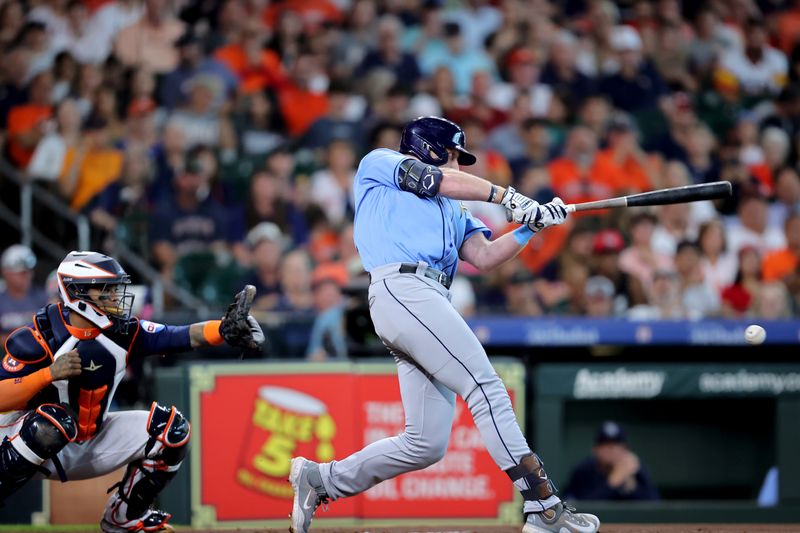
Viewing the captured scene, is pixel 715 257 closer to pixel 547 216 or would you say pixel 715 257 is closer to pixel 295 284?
pixel 295 284

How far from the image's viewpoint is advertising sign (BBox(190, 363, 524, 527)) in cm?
683

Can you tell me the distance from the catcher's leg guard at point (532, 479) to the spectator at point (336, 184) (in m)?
5.27

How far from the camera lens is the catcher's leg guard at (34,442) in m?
4.90

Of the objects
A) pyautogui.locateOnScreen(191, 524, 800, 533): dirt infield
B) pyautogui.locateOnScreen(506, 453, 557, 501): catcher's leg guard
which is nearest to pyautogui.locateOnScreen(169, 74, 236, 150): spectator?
pyautogui.locateOnScreen(191, 524, 800, 533): dirt infield

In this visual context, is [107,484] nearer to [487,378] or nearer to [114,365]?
[114,365]

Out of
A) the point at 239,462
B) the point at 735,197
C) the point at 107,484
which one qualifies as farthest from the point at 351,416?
the point at 735,197

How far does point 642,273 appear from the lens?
30.4 ft

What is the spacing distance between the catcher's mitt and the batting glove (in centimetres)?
124

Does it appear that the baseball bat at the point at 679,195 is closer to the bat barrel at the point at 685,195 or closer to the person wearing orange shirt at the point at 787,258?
the bat barrel at the point at 685,195

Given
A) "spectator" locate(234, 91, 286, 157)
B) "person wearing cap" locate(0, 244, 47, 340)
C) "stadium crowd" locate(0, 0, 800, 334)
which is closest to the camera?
"person wearing cap" locate(0, 244, 47, 340)

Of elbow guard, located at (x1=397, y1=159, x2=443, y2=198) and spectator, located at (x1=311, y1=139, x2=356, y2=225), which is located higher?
spectator, located at (x1=311, y1=139, x2=356, y2=225)

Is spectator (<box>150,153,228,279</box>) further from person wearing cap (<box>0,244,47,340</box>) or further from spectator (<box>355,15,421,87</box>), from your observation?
spectator (<box>355,15,421,87</box>)

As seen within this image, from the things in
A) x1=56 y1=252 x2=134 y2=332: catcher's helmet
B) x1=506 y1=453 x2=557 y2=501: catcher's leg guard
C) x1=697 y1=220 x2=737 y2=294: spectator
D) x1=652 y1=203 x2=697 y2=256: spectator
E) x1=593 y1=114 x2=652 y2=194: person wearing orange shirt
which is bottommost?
x1=506 y1=453 x2=557 y2=501: catcher's leg guard

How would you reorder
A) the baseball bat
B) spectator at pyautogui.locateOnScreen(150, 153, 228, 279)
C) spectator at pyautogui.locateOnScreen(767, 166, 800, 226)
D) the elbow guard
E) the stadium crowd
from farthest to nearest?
1. spectator at pyautogui.locateOnScreen(767, 166, 800, 226)
2. spectator at pyautogui.locateOnScreen(150, 153, 228, 279)
3. the stadium crowd
4. the baseball bat
5. the elbow guard
